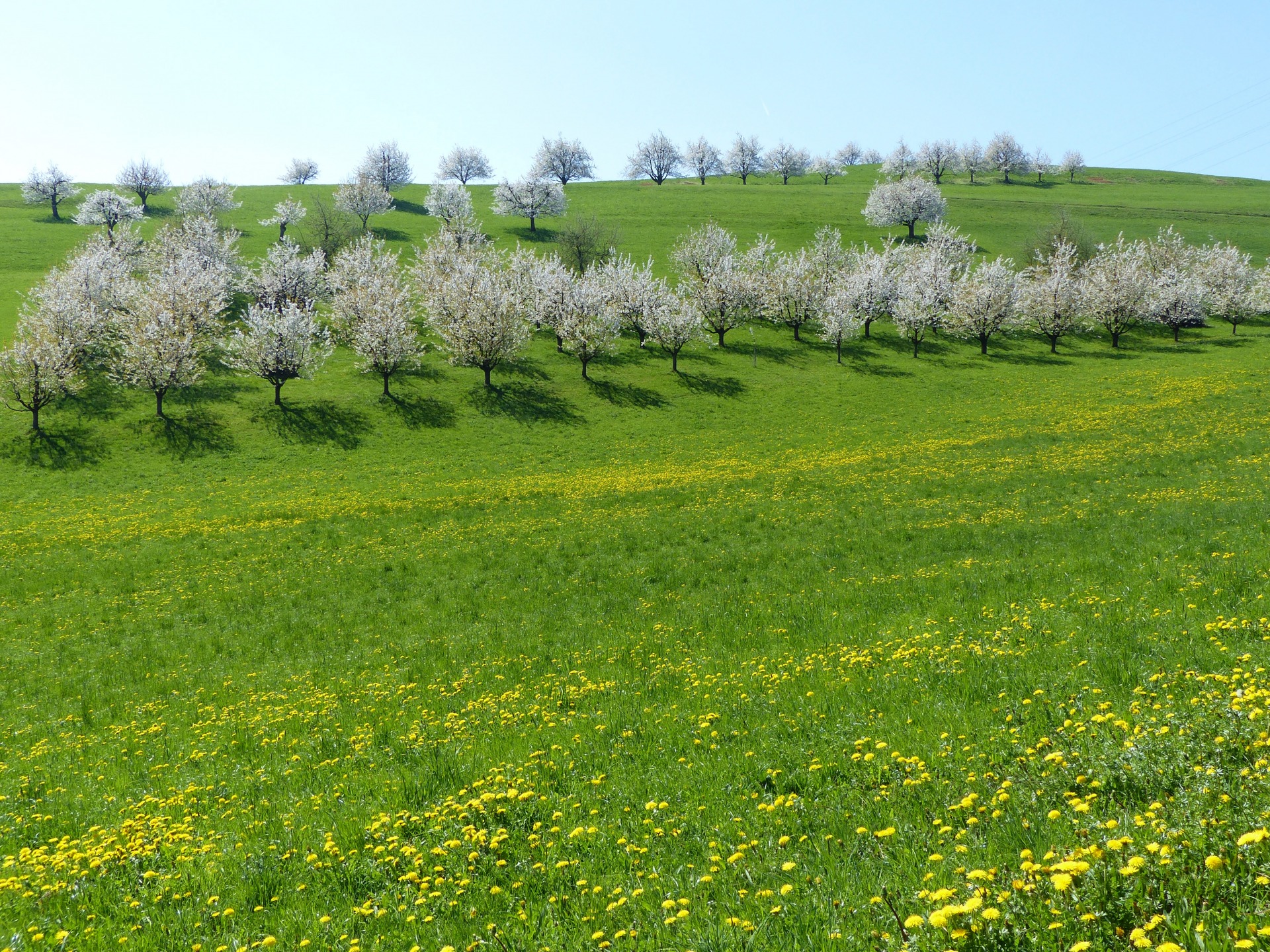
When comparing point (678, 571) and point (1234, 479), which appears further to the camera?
point (1234, 479)

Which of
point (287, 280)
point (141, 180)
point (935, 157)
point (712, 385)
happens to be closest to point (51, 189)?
point (141, 180)

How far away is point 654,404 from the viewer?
59.6 m

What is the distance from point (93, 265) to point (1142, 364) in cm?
10540

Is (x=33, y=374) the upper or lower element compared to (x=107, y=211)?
lower

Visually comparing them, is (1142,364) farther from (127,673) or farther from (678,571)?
(127,673)

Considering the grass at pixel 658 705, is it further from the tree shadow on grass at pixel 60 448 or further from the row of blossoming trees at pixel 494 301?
the row of blossoming trees at pixel 494 301

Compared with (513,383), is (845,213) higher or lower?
higher

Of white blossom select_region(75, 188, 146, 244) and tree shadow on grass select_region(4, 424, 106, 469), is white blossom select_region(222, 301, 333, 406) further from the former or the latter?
white blossom select_region(75, 188, 146, 244)

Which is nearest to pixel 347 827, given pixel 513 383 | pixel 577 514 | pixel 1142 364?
pixel 577 514

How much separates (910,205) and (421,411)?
98.5 metres

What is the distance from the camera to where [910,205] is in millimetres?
117875

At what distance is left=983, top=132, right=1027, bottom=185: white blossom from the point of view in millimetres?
170250

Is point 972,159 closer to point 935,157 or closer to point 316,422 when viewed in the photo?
point 935,157

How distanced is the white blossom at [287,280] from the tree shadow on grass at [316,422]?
26556 millimetres
